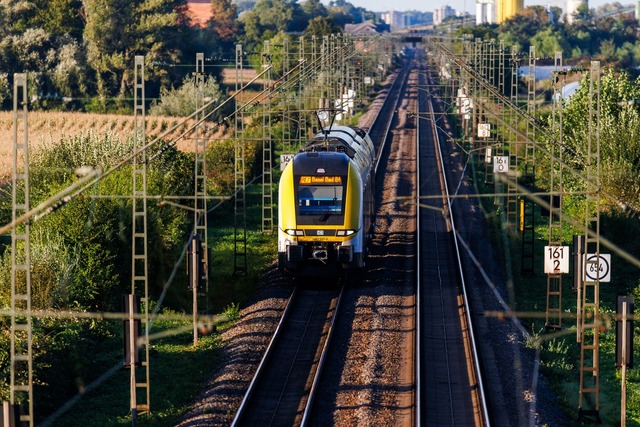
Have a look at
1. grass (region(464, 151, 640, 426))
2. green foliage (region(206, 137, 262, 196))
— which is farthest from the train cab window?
green foliage (region(206, 137, 262, 196))

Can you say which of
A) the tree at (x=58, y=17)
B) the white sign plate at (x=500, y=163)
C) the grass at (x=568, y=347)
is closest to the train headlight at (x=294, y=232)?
the grass at (x=568, y=347)

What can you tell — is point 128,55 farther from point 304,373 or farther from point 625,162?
point 304,373

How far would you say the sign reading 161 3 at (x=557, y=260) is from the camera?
26.5m

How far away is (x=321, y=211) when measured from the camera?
1120 inches

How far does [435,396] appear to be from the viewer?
20719 millimetres

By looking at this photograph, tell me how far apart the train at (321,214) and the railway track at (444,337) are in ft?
6.35

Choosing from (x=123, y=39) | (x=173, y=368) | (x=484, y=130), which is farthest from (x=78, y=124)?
(x=173, y=368)

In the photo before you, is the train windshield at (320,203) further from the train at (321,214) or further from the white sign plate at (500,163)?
the white sign plate at (500,163)

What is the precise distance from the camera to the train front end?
2844 centimetres

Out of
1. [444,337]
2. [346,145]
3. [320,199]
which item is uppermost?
[346,145]

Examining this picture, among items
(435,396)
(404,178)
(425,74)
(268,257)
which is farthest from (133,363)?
(425,74)

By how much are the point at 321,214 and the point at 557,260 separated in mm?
6120

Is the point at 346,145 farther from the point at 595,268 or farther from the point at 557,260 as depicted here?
the point at 595,268

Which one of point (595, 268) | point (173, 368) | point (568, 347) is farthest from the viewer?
point (568, 347)
